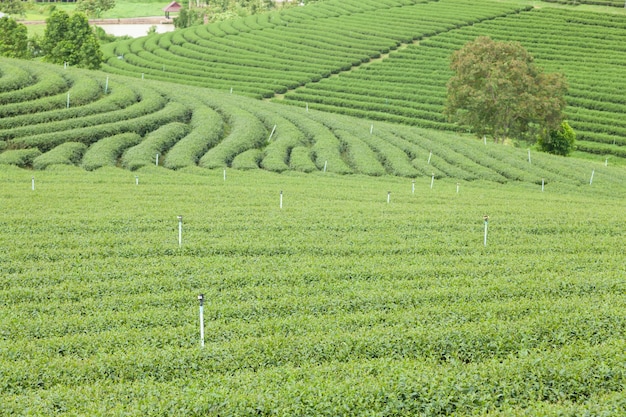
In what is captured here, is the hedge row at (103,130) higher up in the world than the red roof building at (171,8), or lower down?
lower down

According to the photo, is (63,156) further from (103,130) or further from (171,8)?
(171,8)

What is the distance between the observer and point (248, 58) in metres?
88.5

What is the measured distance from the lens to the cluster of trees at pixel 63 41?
237ft

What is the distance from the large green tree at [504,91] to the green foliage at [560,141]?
73cm

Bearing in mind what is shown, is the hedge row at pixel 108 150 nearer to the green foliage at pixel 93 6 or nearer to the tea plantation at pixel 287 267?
the tea plantation at pixel 287 267

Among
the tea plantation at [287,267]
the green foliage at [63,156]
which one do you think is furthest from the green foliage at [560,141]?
the green foliage at [63,156]

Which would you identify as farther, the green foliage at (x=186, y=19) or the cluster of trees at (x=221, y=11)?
the cluster of trees at (x=221, y=11)

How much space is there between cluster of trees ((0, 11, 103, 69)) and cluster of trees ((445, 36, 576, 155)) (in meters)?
38.5

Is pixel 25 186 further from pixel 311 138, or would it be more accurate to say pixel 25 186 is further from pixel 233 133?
pixel 311 138

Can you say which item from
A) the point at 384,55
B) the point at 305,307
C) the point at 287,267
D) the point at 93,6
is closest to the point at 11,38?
the point at 384,55

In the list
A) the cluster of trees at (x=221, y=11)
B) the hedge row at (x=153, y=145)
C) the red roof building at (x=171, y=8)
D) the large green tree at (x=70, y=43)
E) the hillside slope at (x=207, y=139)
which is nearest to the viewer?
the hedge row at (x=153, y=145)

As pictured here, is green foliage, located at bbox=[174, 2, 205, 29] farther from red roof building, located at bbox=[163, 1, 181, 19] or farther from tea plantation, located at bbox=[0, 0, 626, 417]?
tea plantation, located at bbox=[0, 0, 626, 417]

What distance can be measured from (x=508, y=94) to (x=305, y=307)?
136ft

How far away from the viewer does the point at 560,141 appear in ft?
182
